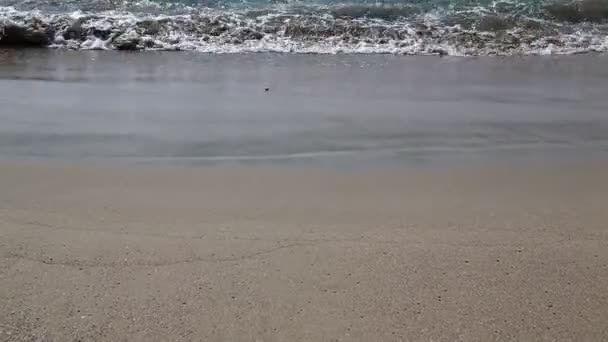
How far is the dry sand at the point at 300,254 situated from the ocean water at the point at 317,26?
423cm

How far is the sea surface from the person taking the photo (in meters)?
3.99

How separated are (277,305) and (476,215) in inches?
51.6

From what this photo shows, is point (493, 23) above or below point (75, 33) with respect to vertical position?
above

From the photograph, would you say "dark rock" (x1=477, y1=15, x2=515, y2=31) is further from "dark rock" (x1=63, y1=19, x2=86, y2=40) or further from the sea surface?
"dark rock" (x1=63, y1=19, x2=86, y2=40)

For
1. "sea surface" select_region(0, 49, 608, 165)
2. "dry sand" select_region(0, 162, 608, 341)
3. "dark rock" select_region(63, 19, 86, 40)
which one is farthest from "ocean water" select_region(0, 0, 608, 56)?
"dry sand" select_region(0, 162, 608, 341)

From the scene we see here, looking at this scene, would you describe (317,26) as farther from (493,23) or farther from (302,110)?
(302,110)

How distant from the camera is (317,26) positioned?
26.4 ft

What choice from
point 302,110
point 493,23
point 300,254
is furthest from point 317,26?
point 300,254

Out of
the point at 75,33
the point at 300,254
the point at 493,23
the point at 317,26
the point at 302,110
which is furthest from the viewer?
the point at 493,23

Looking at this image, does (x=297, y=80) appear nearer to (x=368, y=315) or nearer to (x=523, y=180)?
(x=523, y=180)

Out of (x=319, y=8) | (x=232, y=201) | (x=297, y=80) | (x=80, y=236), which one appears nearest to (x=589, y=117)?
(x=297, y=80)

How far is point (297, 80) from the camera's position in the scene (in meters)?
5.84

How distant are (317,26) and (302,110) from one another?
3.60 metres

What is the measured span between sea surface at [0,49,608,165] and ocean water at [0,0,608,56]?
0.69 m
